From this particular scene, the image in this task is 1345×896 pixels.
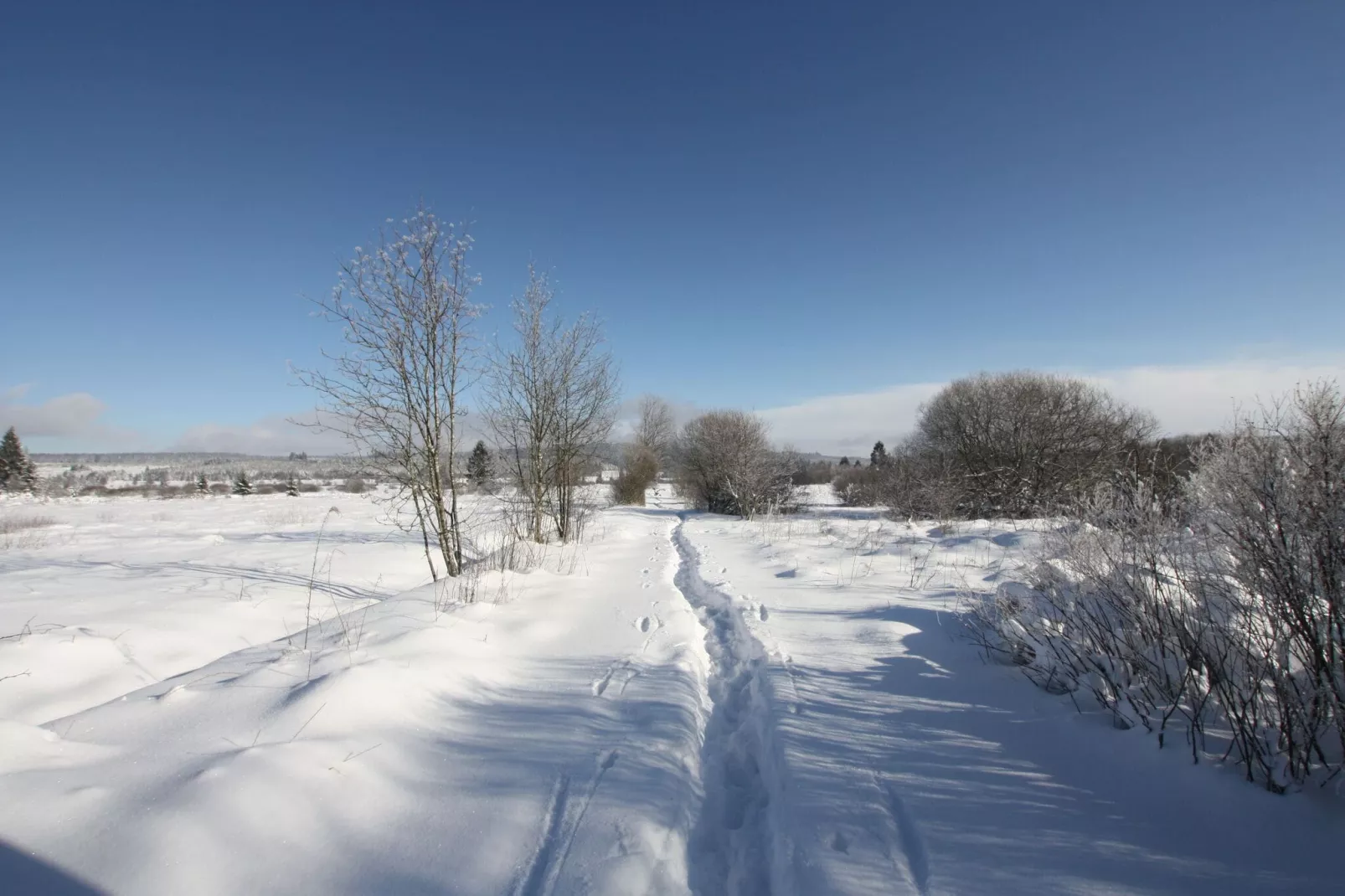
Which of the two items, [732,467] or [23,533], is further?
[732,467]

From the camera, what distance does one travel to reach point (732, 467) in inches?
1042

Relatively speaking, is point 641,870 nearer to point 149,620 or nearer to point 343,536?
point 149,620

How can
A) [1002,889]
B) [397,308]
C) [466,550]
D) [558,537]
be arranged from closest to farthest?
[1002,889]
[397,308]
[466,550]
[558,537]

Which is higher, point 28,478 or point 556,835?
point 28,478

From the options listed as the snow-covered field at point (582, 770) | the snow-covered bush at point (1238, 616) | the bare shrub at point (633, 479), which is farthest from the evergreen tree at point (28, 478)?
the snow-covered bush at point (1238, 616)

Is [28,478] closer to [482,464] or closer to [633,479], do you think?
[633,479]

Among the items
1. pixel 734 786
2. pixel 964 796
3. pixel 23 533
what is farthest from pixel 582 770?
pixel 23 533

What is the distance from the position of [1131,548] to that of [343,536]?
665 inches

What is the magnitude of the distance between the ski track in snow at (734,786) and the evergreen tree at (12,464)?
58559 millimetres

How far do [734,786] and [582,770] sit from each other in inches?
32.5

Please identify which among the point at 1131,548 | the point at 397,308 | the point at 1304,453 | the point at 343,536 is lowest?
the point at 343,536

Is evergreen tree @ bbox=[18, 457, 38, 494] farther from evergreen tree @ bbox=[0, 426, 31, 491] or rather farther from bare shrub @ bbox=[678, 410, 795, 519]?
bare shrub @ bbox=[678, 410, 795, 519]

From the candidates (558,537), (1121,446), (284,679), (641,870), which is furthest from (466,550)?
(1121,446)

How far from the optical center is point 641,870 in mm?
2080
